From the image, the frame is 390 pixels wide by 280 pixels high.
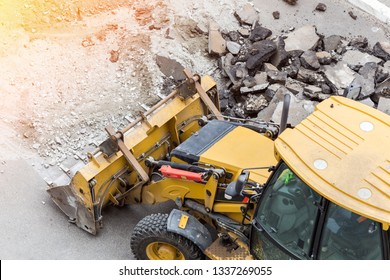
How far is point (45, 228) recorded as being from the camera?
24.4 feet

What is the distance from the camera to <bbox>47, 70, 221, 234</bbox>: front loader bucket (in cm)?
694

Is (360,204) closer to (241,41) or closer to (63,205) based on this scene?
(63,205)

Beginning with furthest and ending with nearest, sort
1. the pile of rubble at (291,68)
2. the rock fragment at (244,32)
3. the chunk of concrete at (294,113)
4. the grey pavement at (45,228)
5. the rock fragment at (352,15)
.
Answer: the rock fragment at (352,15), the rock fragment at (244,32), the pile of rubble at (291,68), the chunk of concrete at (294,113), the grey pavement at (45,228)

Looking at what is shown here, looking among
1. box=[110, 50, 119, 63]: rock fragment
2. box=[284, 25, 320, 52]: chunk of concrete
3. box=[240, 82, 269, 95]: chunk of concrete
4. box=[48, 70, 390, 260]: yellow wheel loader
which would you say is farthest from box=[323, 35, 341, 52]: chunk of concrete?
box=[110, 50, 119, 63]: rock fragment

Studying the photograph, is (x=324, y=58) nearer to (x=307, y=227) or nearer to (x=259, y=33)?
(x=259, y=33)

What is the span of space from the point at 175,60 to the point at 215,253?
3150 millimetres

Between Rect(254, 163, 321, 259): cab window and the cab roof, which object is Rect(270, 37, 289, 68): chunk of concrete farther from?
Rect(254, 163, 321, 259): cab window

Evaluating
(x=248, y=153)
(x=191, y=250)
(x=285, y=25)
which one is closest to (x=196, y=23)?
(x=285, y=25)

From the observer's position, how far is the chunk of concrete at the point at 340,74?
8.70 meters

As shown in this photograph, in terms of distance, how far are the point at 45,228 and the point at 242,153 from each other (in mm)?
2320

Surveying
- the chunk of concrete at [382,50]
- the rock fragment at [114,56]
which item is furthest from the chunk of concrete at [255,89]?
the chunk of concrete at [382,50]

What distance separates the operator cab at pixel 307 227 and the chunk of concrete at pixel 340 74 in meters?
3.30

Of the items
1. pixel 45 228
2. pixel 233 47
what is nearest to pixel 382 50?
pixel 233 47

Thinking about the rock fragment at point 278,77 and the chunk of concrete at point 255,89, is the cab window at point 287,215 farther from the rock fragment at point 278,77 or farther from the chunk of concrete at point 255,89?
the rock fragment at point 278,77
